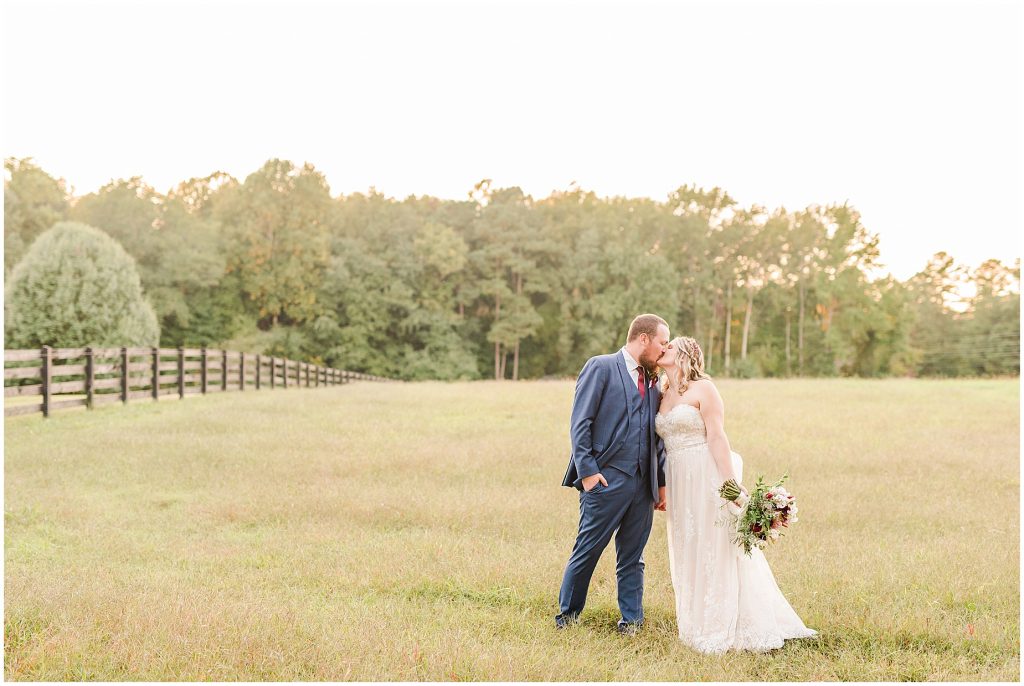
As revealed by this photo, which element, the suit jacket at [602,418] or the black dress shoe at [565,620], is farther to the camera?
the black dress shoe at [565,620]

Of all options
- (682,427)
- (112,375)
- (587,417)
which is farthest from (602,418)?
(112,375)

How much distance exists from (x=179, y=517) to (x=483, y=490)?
385 cm

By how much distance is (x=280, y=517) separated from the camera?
10.3 meters

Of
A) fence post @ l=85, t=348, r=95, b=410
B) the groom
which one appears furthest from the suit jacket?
fence post @ l=85, t=348, r=95, b=410

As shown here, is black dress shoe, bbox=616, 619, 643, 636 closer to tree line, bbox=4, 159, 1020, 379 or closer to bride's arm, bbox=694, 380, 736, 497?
bride's arm, bbox=694, 380, 736, 497

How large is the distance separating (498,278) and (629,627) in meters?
56.0

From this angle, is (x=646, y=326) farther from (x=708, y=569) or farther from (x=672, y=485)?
(x=708, y=569)

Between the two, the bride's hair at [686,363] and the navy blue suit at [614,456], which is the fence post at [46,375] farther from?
the bride's hair at [686,363]

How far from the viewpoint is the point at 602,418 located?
20.5 ft

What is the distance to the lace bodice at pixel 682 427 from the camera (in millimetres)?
6145

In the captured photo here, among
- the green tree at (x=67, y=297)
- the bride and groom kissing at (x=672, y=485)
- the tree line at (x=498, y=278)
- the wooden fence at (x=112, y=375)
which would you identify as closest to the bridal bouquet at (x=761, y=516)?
the bride and groom kissing at (x=672, y=485)

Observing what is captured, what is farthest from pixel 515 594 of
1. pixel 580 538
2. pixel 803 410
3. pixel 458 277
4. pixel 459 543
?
pixel 458 277

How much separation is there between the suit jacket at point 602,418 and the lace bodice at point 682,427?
105 millimetres

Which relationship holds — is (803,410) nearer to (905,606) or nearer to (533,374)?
(905,606)
